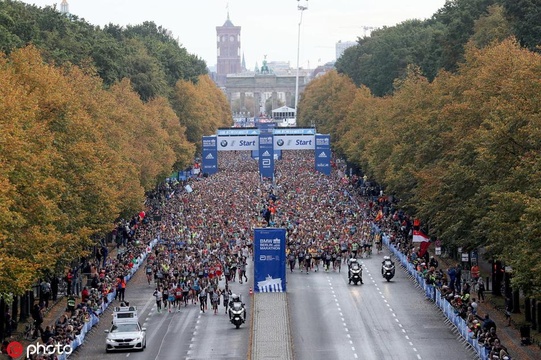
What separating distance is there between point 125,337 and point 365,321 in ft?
38.6

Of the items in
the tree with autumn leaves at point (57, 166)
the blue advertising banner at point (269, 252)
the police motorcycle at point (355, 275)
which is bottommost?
the police motorcycle at point (355, 275)

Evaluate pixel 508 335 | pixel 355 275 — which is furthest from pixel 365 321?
pixel 355 275

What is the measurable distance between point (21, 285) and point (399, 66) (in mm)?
130759

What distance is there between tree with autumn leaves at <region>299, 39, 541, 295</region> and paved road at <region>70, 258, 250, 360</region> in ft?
35.6

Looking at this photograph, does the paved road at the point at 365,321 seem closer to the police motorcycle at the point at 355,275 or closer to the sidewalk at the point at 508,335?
the police motorcycle at the point at 355,275

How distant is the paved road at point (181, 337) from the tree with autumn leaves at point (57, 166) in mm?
3661

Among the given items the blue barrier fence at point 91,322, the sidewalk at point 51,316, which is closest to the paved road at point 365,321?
the blue barrier fence at point 91,322

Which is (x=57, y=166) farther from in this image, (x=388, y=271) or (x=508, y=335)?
(x=508, y=335)

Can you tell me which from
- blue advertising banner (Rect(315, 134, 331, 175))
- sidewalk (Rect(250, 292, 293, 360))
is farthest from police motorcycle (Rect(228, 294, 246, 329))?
blue advertising banner (Rect(315, 134, 331, 175))

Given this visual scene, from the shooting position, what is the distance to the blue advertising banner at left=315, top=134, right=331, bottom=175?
136 meters

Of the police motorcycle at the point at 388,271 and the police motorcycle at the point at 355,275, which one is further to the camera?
the police motorcycle at the point at 388,271

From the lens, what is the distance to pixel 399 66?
562 ft

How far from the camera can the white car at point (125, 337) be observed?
158 ft

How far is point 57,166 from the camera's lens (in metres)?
60.9
